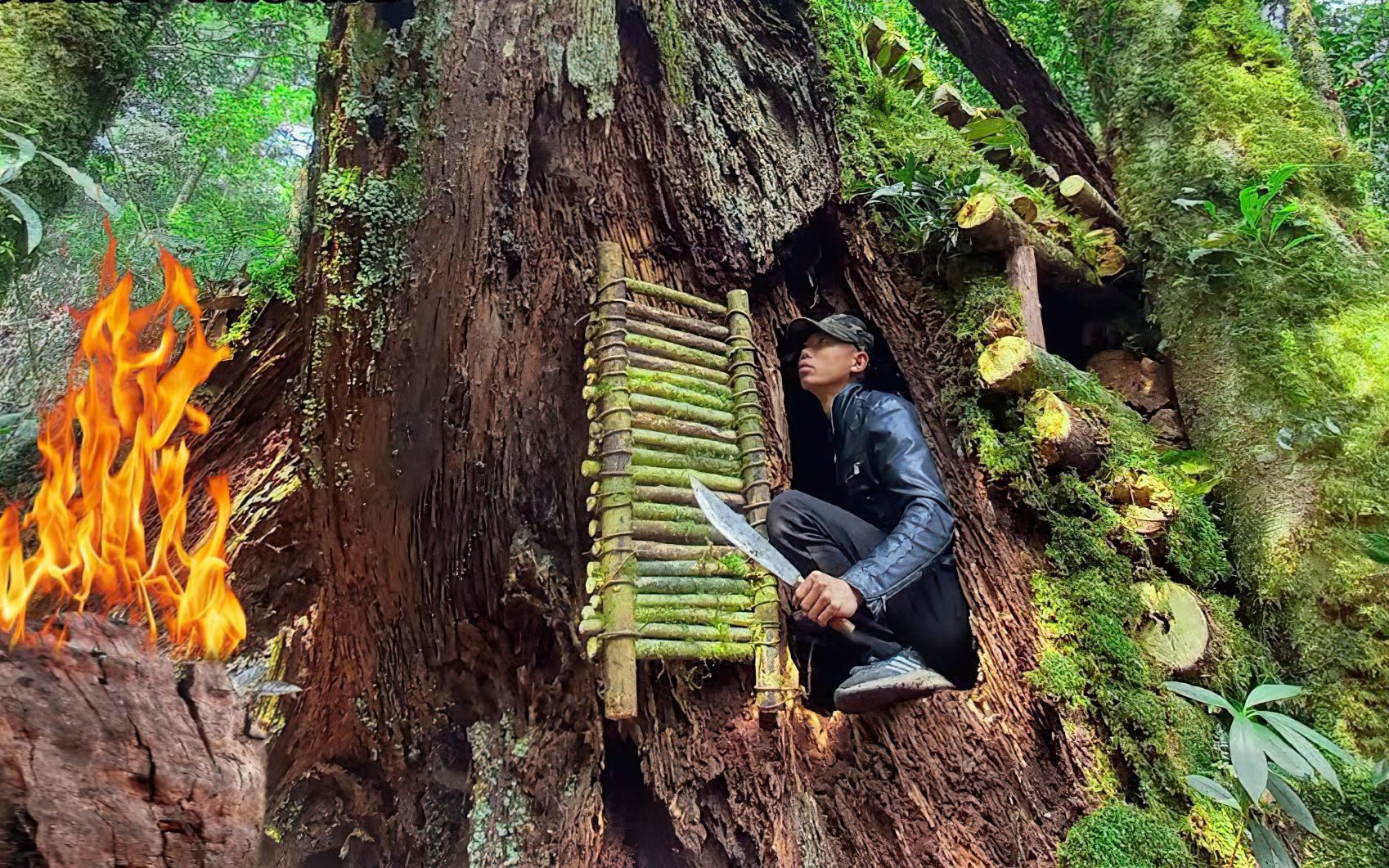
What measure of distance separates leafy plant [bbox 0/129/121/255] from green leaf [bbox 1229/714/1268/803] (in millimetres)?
5150

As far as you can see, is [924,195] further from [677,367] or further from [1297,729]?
[1297,729]

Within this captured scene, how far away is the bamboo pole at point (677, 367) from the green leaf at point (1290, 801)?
268 cm

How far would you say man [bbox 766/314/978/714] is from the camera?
3398 mm

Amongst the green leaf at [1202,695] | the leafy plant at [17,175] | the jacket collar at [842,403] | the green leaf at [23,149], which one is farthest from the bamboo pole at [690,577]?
the green leaf at [23,149]

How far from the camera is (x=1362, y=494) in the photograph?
152 inches

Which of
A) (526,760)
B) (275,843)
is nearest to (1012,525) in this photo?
(526,760)

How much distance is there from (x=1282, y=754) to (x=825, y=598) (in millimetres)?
1690

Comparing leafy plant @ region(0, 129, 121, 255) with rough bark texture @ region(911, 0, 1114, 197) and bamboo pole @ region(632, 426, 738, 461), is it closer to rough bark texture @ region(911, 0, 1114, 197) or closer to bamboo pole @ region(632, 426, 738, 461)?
Result: bamboo pole @ region(632, 426, 738, 461)

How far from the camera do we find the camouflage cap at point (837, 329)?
441 centimetres

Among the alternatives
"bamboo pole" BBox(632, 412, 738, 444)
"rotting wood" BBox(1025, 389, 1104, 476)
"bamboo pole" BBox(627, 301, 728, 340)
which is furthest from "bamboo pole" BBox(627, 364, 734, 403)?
"rotting wood" BBox(1025, 389, 1104, 476)

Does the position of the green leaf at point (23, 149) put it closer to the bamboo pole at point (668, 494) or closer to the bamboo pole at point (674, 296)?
the bamboo pole at point (674, 296)

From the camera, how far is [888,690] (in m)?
3.34

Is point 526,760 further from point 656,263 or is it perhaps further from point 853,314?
point 853,314

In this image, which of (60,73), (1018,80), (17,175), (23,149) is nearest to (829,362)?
(1018,80)
